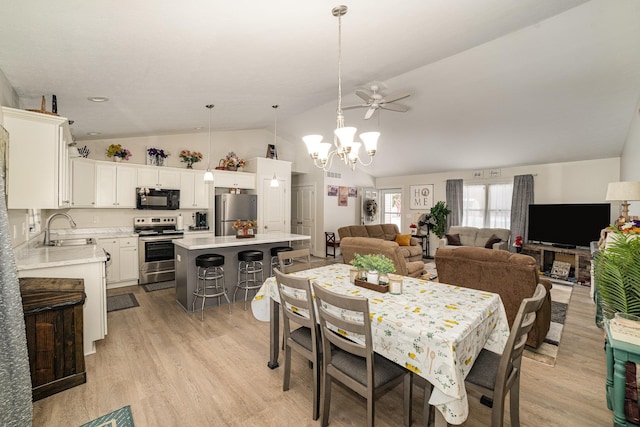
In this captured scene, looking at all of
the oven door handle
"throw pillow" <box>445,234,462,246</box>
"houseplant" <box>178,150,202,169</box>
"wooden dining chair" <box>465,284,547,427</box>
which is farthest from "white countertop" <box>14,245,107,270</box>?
"throw pillow" <box>445,234,462,246</box>

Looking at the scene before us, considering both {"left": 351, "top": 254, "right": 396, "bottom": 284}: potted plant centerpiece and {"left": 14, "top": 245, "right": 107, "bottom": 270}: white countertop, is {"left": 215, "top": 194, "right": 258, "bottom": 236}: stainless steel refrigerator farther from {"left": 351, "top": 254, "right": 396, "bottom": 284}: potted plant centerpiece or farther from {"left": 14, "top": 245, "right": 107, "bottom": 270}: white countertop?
{"left": 351, "top": 254, "right": 396, "bottom": 284}: potted plant centerpiece

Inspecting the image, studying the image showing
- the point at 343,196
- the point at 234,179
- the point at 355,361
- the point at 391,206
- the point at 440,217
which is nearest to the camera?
the point at 355,361

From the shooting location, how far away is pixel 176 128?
5438mm

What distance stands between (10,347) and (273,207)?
5573 millimetres

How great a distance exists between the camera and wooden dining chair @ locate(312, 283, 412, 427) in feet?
5.29

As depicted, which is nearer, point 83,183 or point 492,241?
point 83,183

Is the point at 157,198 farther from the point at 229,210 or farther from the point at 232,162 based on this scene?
the point at 232,162

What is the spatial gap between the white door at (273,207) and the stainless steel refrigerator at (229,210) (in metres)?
0.61

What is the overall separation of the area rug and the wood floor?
7 cm

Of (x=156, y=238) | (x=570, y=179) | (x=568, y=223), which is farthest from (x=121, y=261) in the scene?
(x=570, y=179)

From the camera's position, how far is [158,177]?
5.52 metres

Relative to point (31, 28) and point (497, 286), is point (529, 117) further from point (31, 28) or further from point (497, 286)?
point (31, 28)

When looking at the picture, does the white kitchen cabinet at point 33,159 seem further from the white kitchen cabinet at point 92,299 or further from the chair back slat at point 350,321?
the chair back slat at point 350,321

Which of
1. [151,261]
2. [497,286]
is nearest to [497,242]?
[497,286]
